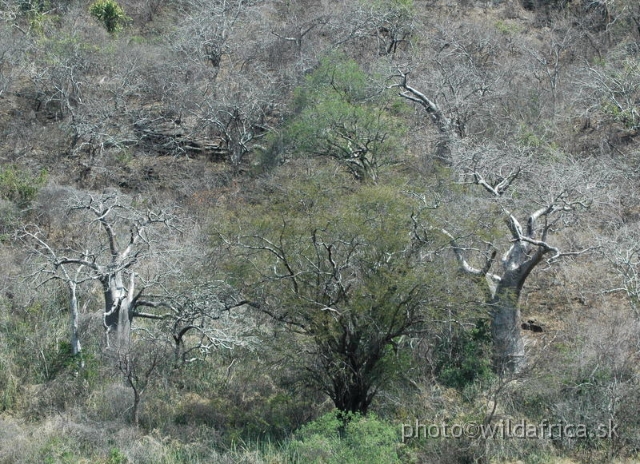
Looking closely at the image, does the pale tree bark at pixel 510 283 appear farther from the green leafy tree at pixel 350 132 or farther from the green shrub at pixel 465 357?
the green leafy tree at pixel 350 132

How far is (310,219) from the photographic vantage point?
44.4ft

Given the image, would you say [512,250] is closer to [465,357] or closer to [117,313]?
[465,357]

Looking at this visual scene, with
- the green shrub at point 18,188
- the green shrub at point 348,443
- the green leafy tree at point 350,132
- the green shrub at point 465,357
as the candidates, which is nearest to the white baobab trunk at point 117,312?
the green shrub at point 348,443

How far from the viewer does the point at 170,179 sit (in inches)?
889

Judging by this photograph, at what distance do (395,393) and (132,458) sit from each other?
14.4 feet

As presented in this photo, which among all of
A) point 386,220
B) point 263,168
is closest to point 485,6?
point 263,168

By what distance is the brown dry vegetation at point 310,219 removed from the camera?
1349cm

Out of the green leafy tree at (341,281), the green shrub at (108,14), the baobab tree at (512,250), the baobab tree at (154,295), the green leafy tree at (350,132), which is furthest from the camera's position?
the green shrub at (108,14)

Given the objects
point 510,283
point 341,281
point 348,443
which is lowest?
point 348,443

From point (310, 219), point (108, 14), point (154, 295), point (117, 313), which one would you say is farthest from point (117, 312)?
point (108, 14)

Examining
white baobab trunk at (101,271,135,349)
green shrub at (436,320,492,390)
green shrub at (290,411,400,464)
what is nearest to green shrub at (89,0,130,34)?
white baobab trunk at (101,271,135,349)

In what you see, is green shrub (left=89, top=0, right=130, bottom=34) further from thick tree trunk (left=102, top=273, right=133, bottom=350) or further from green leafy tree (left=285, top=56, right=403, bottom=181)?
thick tree trunk (left=102, top=273, right=133, bottom=350)

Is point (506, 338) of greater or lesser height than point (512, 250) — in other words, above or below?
below

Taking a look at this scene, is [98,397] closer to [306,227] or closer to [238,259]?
[238,259]
